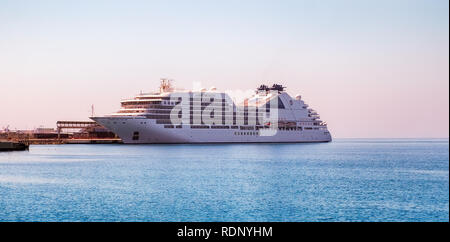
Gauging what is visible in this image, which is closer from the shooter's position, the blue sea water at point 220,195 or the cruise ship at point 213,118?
the blue sea water at point 220,195

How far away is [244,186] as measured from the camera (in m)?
35.6

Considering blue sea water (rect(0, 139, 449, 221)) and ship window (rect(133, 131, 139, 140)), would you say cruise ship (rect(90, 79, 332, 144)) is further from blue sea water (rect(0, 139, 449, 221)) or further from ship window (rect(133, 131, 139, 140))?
blue sea water (rect(0, 139, 449, 221))

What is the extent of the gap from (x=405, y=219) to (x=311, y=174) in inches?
782

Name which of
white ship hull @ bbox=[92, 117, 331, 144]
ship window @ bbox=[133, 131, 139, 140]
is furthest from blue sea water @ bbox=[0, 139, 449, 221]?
ship window @ bbox=[133, 131, 139, 140]

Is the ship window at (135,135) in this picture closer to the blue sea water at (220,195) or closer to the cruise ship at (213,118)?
the cruise ship at (213,118)

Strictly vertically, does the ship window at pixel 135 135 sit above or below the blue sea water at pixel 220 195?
above

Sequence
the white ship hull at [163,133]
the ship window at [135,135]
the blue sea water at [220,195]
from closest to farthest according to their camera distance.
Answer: the blue sea water at [220,195] → the white ship hull at [163,133] → the ship window at [135,135]

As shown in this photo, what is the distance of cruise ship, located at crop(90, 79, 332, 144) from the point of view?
3590 inches

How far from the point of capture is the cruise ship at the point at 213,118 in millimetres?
91188

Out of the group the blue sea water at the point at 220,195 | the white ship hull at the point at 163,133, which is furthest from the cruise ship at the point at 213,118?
the blue sea water at the point at 220,195

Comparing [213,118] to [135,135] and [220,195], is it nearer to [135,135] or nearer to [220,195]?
[135,135]

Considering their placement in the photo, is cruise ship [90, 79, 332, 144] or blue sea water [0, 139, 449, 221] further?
cruise ship [90, 79, 332, 144]
